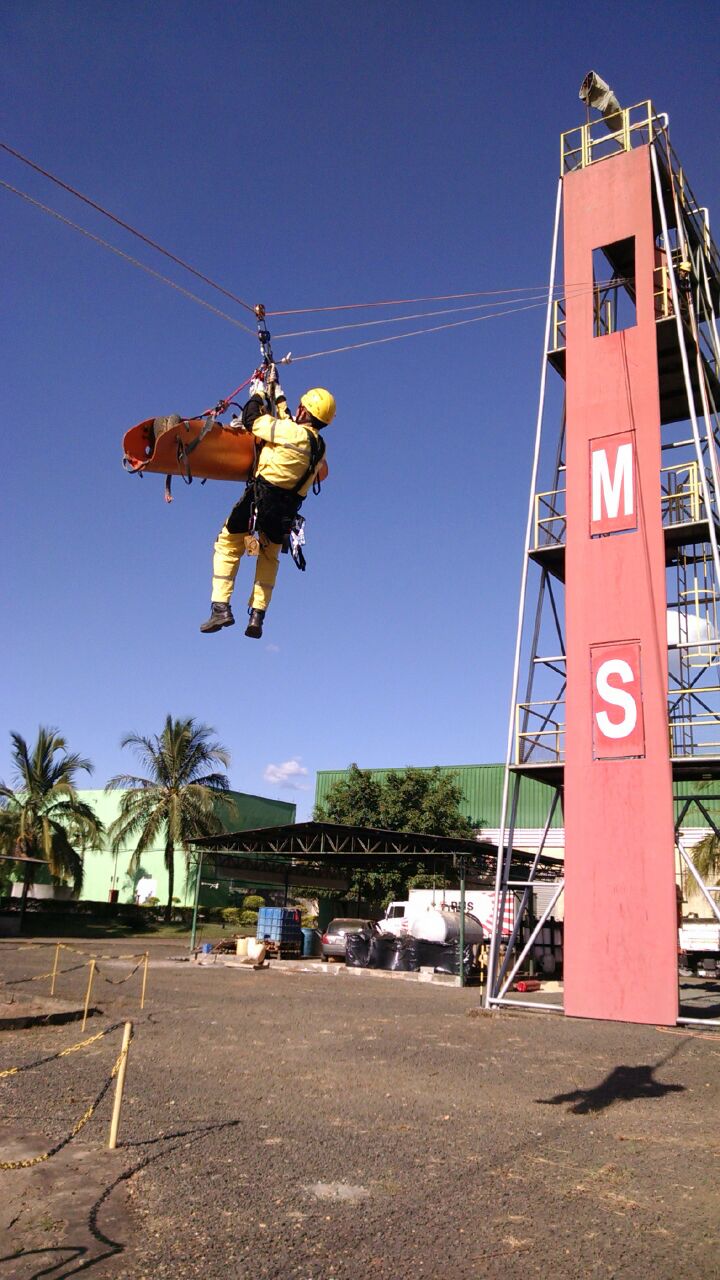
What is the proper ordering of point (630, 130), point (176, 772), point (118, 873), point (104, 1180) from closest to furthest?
point (104, 1180), point (630, 130), point (176, 772), point (118, 873)

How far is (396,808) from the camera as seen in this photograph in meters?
42.2

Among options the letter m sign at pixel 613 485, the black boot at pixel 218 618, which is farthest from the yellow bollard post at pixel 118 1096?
the letter m sign at pixel 613 485

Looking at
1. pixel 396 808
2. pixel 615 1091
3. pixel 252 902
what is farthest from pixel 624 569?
pixel 252 902

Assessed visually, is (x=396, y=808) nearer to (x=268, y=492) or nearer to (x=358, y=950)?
(x=358, y=950)

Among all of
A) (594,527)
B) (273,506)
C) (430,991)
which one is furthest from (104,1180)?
(430,991)

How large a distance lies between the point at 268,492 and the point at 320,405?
828 mm

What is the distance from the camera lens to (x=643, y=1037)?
14.6 metres

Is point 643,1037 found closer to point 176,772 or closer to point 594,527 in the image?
point 594,527

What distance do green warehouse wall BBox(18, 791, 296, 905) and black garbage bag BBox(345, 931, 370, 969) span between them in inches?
888

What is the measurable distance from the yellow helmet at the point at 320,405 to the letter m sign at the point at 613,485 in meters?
11.9

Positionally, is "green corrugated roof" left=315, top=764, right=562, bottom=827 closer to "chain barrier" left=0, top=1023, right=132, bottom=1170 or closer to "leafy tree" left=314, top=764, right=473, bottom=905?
"leafy tree" left=314, top=764, right=473, bottom=905

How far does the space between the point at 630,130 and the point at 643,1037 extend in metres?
17.8

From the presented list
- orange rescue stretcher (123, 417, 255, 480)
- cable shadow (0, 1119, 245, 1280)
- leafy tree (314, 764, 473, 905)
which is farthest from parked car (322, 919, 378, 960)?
orange rescue stretcher (123, 417, 255, 480)

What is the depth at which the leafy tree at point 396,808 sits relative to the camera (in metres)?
41.2
